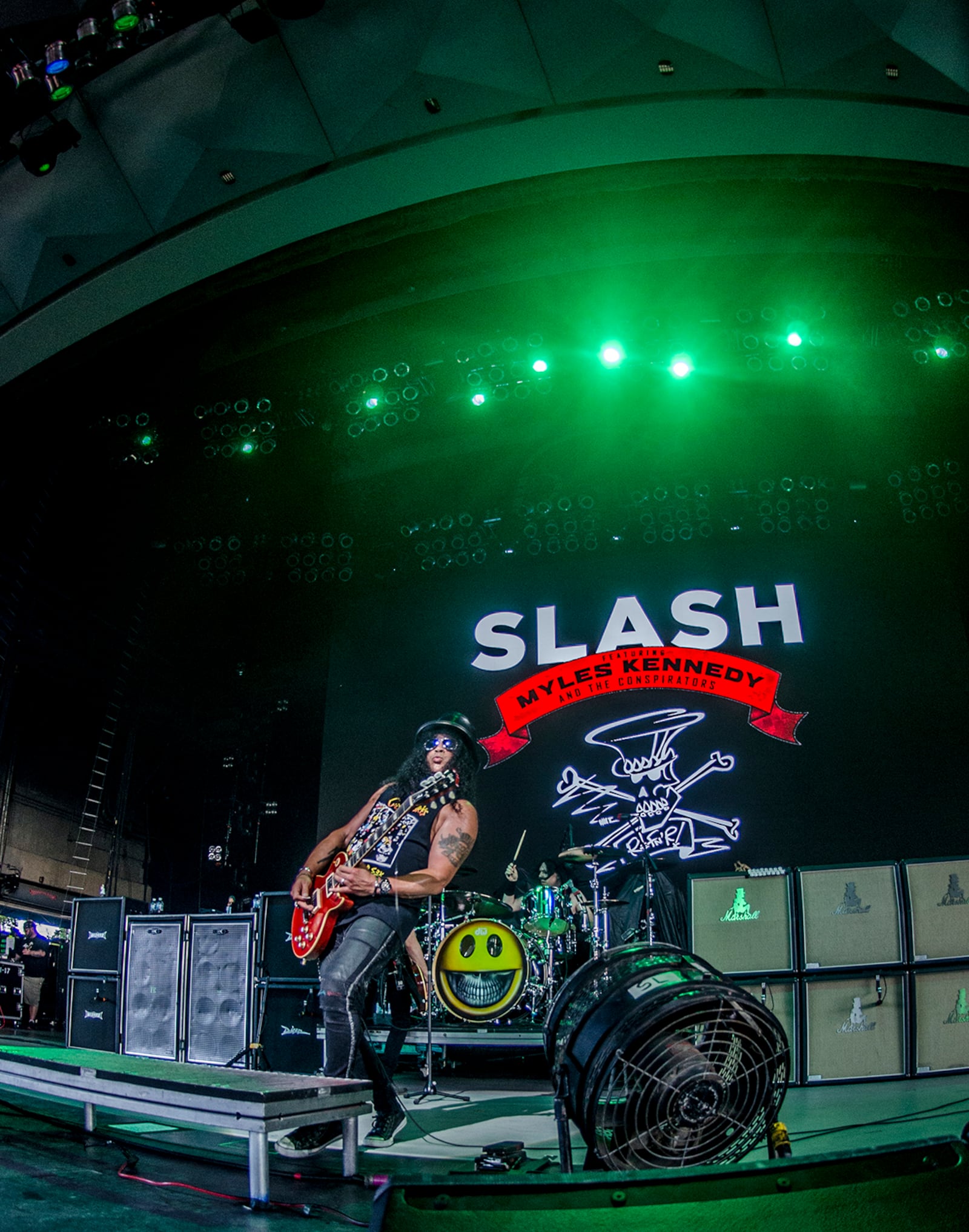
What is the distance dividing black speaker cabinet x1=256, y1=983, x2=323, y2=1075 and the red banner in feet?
10.3

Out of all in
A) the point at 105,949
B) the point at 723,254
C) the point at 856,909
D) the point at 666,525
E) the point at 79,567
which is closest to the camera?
the point at 856,909

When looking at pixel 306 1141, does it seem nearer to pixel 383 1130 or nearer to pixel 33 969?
pixel 383 1130

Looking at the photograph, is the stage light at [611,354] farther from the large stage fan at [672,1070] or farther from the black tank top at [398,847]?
the large stage fan at [672,1070]

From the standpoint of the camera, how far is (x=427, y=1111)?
4547 millimetres

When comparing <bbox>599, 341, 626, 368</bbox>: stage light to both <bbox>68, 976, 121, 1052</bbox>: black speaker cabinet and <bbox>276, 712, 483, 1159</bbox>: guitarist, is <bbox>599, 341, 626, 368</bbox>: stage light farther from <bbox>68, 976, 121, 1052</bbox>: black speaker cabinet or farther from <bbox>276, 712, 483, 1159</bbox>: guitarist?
<bbox>68, 976, 121, 1052</bbox>: black speaker cabinet

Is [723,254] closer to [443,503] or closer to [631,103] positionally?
[631,103]

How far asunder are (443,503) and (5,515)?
4856mm

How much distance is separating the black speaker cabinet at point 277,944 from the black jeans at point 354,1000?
7.71 feet

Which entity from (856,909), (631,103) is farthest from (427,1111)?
(631,103)

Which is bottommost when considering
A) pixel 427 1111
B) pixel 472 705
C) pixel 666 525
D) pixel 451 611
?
pixel 427 1111

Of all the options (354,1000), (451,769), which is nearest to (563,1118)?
(354,1000)

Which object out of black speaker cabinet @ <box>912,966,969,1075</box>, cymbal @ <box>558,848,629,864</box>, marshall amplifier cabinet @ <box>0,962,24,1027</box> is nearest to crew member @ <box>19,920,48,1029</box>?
marshall amplifier cabinet @ <box>0,962,24,1027</box>

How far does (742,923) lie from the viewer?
6.16 meters

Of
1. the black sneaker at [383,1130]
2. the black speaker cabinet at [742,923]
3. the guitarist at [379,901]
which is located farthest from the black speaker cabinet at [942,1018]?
the black sneaker at [383,1130]
